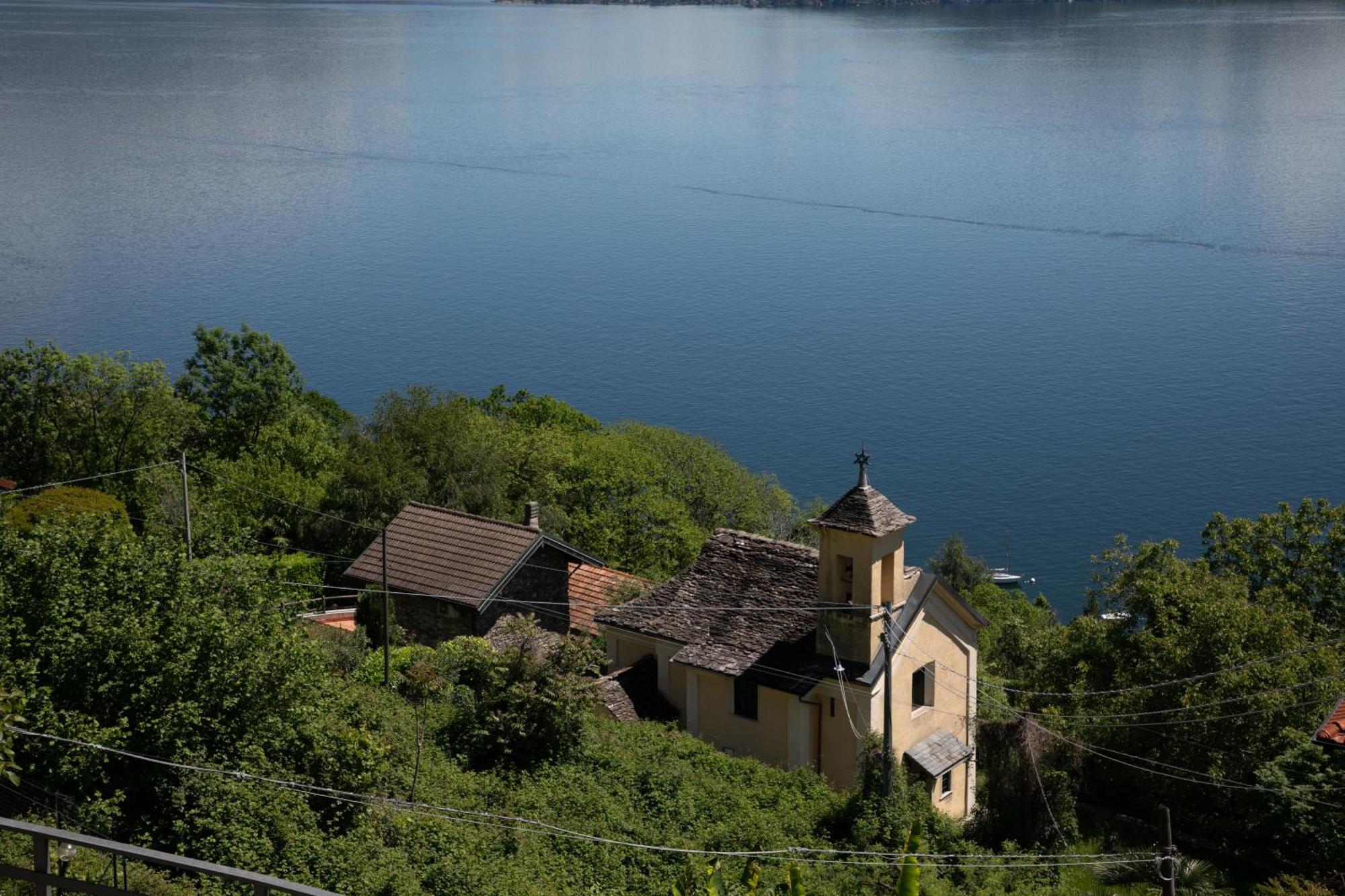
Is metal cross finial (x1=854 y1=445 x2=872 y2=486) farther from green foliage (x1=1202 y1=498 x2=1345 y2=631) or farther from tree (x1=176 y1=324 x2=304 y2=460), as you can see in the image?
tree (x1=176 y1=324 x2=304 y2=460)

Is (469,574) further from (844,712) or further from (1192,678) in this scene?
(1192,678)

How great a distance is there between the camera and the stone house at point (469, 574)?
3509cm

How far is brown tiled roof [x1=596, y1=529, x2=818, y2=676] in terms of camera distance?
28.3 m

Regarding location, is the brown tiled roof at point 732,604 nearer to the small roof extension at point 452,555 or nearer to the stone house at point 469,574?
the stone house at point 469,574

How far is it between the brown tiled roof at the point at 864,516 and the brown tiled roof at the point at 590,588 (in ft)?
32.5

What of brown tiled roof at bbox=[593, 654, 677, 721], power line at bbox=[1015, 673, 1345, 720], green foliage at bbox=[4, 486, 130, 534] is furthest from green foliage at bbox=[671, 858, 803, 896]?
green foliage at bbox=[4, 486, 130, 534]

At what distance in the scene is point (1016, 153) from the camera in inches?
4887

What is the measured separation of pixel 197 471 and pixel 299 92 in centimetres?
13183

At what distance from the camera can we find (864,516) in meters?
26.8

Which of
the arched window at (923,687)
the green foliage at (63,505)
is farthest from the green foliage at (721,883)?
the green foliage at (63,505)

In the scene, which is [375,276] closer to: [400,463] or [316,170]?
[316,170]

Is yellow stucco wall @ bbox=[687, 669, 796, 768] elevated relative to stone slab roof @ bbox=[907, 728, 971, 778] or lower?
elevated

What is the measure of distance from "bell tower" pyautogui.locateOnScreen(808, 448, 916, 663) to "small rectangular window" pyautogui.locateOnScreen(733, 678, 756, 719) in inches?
63.2

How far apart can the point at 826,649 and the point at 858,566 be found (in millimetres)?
1731
